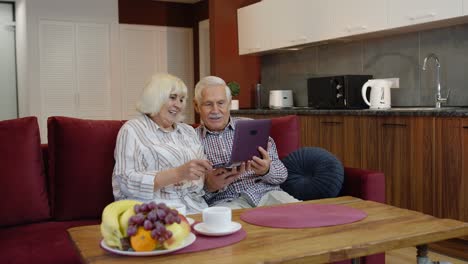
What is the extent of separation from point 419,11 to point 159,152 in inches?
98.8

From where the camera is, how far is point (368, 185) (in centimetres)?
235

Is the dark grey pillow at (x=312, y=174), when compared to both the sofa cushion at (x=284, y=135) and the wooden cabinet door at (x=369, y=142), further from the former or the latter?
the wooden cabinet door at (x=369, y=142)

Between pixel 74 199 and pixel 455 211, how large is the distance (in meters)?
2.35

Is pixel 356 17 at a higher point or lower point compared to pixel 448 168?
higher

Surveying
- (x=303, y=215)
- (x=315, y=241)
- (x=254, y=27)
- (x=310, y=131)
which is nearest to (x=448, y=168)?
(x=310, y=131)

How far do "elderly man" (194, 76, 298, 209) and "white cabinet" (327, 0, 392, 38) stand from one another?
2156mm

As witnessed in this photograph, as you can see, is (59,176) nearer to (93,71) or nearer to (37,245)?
(37,245)

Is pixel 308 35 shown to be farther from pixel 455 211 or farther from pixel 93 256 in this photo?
pixel 93 256

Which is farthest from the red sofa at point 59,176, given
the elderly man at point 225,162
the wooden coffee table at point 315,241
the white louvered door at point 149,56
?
the white louvered door at point 149,56

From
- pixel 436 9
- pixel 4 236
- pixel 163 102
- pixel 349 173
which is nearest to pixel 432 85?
pixel 436 9

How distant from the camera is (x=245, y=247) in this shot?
1.42 metres

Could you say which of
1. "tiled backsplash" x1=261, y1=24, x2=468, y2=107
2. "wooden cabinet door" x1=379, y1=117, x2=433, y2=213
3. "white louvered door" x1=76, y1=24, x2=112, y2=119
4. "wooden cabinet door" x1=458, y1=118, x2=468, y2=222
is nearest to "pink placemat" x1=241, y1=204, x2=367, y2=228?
"wooden cabinet door" x1=458, y1=118, x2=468, y2=222

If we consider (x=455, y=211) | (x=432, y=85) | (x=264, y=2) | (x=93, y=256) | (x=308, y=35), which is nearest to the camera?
(x=93, y=256)

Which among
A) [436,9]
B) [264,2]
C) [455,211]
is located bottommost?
[455,211]
